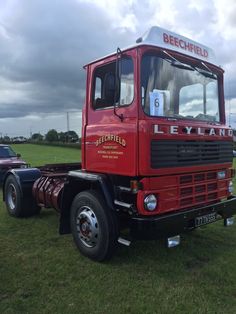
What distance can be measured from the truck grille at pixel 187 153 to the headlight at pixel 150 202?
0.41 meters

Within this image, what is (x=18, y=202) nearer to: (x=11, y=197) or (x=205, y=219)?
(x=11, y=197)

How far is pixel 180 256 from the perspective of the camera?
18.5 ft

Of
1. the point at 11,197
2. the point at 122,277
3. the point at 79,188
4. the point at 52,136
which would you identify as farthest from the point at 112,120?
the point at 52,136

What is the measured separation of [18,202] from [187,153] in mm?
4547

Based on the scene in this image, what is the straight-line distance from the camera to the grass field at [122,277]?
4.11m

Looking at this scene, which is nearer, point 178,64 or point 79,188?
point 178,64

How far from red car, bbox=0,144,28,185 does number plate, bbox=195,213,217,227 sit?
8.22m

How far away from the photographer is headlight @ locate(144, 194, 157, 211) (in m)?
4.64

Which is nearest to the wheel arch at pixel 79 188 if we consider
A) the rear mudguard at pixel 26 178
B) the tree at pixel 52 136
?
the rear mudguard at pixel 26 178

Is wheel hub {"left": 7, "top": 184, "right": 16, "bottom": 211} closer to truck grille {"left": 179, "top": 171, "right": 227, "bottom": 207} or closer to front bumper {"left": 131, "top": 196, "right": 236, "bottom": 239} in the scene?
front bumper {"left": 131, "top": 196, "right": 236, "bottom": 239}

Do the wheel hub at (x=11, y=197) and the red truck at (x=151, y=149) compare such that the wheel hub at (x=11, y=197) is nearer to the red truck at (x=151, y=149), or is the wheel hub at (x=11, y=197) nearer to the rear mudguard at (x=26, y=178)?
the rear mudguard at (x=26, y=178)

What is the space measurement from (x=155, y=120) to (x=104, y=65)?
54.0 inches

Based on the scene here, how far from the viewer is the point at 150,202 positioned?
4.67 meters

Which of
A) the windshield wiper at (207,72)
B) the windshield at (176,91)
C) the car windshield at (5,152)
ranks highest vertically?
the windshield wiper at (207,72)
